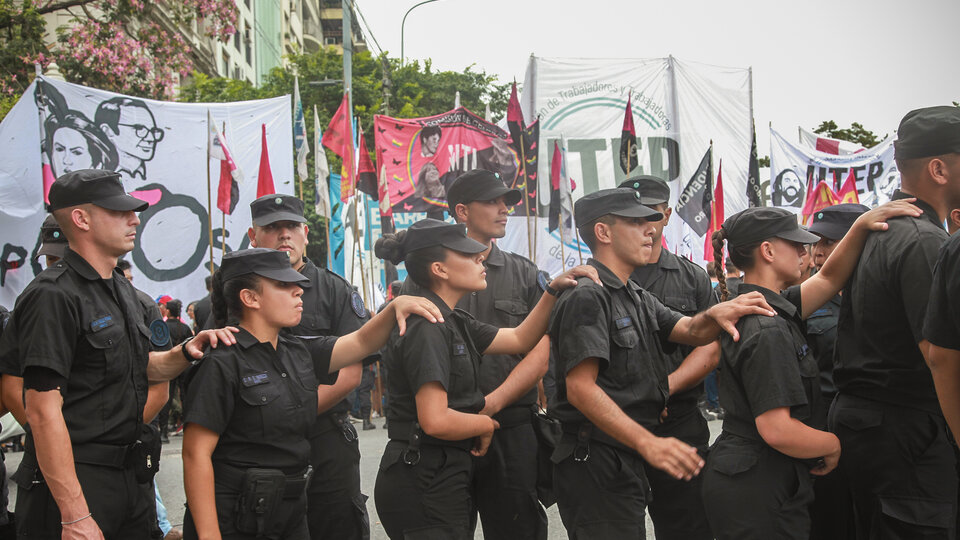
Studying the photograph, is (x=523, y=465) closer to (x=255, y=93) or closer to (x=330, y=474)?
(x=330, y=474)

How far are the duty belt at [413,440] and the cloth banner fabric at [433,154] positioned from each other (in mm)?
9468

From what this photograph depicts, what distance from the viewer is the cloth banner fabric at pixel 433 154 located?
1320cm

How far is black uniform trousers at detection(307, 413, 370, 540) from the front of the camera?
425 centimetres

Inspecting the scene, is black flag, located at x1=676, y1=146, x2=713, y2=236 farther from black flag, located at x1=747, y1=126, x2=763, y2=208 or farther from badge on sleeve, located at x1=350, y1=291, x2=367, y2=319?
badge on sleeve, located at x1=350, y1=291, x2=367, y2=319

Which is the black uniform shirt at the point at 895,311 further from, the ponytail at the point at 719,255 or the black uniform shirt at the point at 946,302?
the ponytail at the point at 719,255

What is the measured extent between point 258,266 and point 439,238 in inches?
31.5

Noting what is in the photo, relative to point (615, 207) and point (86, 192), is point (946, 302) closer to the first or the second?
point (615, 207)

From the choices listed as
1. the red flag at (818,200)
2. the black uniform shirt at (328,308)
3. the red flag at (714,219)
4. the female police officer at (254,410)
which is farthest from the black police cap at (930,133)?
the red flag at (818,200)

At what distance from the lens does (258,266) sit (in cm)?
352

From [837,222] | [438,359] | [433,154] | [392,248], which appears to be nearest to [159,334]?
[392,248]

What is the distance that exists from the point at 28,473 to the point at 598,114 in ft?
47.9

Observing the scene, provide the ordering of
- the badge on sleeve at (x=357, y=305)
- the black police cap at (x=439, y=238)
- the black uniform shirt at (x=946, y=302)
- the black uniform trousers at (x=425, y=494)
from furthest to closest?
1. the badge on sleeve at (x=357, y=305)
2. the black police cap at (x=439, y=238)
3. the black uniform trousers at (x=425, y=494)
4. the black uniform shirt at (x=946, y=302)

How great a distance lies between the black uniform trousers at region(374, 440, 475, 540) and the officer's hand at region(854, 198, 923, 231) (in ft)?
6.28

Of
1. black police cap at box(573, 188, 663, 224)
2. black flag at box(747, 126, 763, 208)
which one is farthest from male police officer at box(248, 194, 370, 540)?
black flag at box(747, 126, 763, 208)
